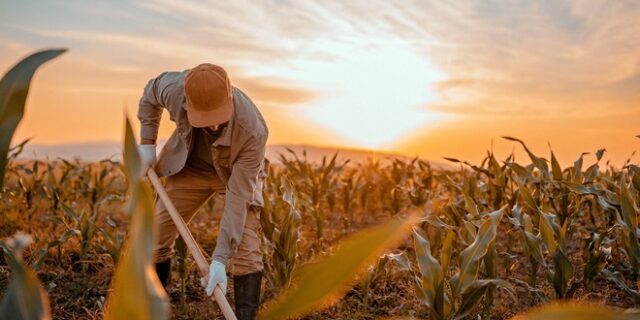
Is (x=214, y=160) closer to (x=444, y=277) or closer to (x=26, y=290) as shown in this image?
(x=444, y=277)

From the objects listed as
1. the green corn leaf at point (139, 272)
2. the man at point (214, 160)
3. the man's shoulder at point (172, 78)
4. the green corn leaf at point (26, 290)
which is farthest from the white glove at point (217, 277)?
the green corn leaf at point (139, 272)

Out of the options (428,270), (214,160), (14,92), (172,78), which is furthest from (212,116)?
(14,92)

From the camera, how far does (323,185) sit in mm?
6031

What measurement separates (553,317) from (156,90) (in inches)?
120

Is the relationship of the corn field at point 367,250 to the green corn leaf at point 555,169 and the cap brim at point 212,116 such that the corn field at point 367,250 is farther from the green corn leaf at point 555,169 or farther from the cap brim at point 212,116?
the cap brim at point 212,116

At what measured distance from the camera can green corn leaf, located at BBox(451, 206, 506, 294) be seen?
2.41 metres

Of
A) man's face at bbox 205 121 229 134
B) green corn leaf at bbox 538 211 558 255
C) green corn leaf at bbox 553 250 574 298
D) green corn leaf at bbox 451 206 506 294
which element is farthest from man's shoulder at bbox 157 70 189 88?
green corn leaf at bbox 553 250 574 298

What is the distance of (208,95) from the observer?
2.62 meters

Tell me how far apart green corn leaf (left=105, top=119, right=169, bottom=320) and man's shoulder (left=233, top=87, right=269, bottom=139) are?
241 cm

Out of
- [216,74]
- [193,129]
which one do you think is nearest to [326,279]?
[216,74]

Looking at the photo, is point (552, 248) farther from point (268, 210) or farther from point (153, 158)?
point (153, 158)

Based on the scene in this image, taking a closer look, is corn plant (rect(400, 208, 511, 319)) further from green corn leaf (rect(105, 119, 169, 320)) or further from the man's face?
green corn leaf (rect(105, 119, 169, 320))

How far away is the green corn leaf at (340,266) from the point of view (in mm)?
450

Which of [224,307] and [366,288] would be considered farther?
[366,288]
